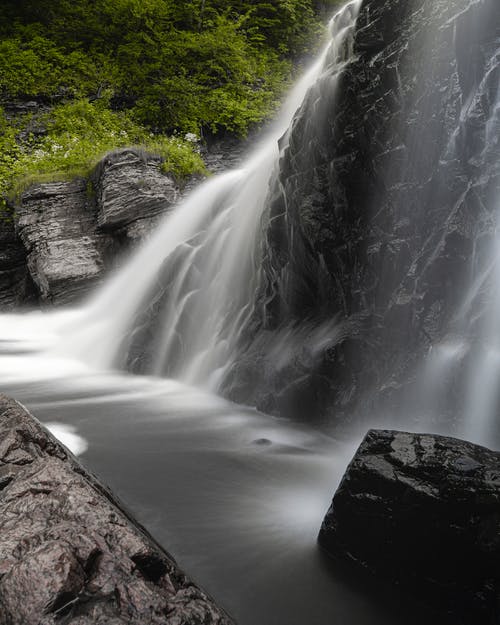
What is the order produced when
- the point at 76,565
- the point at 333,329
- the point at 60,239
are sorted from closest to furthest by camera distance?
1. the point at 76,565
2. the point at 333,329
3. the point at 60,239

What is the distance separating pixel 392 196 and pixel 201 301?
2.92 meters

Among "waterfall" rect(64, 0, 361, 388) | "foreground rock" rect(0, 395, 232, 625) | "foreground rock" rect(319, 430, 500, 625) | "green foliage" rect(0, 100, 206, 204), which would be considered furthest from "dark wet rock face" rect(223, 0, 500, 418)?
"green foliage" rect(0, 100, 206, 204)

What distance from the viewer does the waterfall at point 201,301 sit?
508cm

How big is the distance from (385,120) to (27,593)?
3.83m

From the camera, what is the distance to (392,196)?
3.75 m

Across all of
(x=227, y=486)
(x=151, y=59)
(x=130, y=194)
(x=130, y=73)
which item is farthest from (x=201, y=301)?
(x=151, y=59)

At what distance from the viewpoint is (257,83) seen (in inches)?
618

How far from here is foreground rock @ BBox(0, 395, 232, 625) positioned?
3.44 feet

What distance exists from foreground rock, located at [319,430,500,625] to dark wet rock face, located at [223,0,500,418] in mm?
1614

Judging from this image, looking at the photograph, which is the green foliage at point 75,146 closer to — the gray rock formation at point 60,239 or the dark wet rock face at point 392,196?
the gray rock formation at point 60,239

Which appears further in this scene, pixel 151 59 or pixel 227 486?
pixel 151 59

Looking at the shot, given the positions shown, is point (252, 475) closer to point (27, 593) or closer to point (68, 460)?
point (68, 460)

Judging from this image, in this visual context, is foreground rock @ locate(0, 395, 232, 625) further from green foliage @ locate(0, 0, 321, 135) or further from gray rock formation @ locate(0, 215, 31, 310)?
green foliage @ locate(0, 0, 321, 135)

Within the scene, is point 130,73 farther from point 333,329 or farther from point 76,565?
point 76,565
